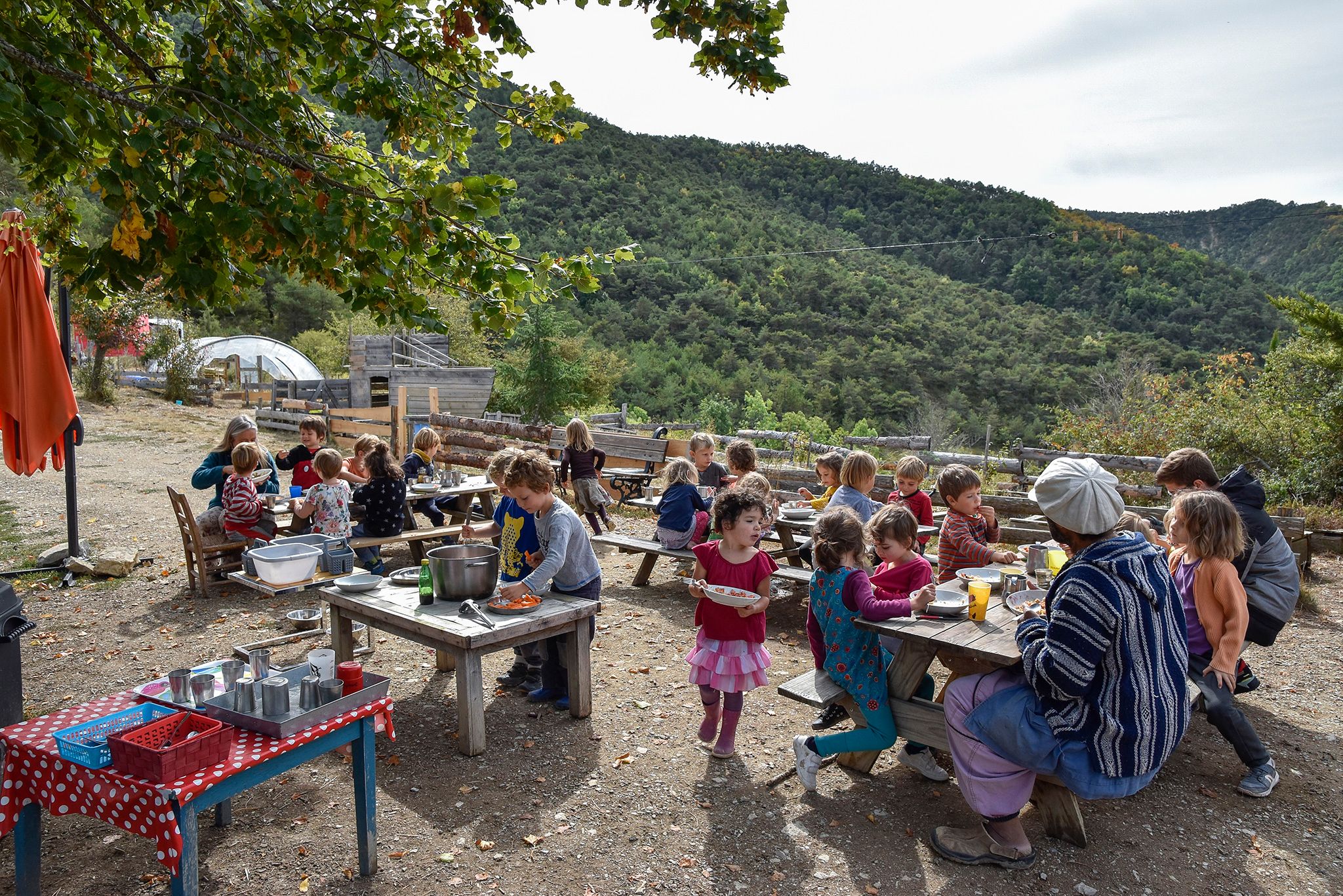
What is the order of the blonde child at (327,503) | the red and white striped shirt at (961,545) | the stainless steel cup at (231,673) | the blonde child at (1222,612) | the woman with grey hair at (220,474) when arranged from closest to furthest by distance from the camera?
the stainless steel cup at (231,673), the blonde child at (1222,612), the red and white striped shirt at (961,545), the blonde child at (327,503), the woman with grey hair at (220,474)

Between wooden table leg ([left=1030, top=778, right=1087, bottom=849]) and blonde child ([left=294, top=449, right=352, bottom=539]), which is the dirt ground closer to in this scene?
wooden table leg ([left=1030, top=778, right=1087, bottom=849])

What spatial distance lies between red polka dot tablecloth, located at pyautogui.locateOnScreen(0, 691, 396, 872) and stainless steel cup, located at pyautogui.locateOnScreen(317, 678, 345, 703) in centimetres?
8

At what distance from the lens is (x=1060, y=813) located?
3527mm

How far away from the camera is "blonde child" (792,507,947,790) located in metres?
3.77

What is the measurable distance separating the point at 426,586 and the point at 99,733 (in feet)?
6.16

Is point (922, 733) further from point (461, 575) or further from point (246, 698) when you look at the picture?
point (246, 698)

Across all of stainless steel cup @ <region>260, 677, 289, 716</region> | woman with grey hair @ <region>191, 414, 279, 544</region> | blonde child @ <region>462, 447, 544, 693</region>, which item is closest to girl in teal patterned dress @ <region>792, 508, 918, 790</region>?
blonde child @ <region>462, 447, 544, 693</region>

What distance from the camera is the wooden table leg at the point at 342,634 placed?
4.97 m

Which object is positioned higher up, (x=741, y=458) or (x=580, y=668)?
(x=741, y=458)

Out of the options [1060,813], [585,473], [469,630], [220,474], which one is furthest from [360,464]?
[1060,813]

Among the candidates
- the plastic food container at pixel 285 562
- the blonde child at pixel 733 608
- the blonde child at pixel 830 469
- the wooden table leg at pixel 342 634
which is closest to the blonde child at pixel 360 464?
the plastic food container at pixel 285 562

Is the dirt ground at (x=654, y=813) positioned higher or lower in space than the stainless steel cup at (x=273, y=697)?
lower

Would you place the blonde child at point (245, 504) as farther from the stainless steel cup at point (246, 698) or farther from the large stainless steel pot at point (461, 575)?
the stainless steel cup at point (246, 698)

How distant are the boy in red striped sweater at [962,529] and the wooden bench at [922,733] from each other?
1462 mm
